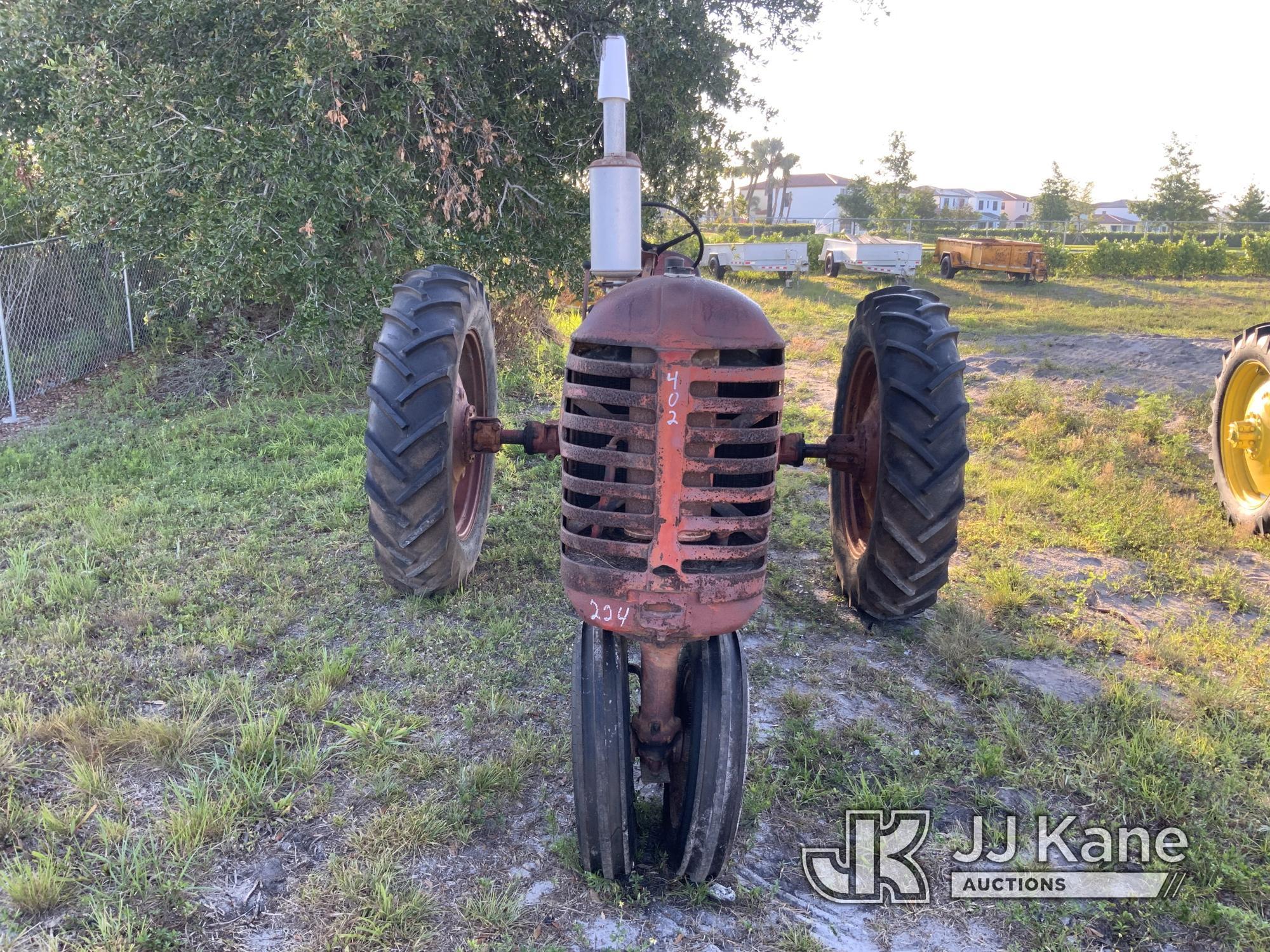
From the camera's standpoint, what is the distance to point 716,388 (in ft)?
7.63

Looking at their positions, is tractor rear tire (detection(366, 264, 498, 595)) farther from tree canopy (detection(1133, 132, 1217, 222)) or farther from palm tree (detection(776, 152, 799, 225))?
palm tree (detection(776, 152, 799, 225))

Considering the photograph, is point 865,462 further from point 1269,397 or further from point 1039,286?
point 1039,286

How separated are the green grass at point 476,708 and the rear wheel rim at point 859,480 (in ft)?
1.31

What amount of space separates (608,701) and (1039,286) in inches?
896

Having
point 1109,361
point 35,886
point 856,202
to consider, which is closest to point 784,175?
point 856,202

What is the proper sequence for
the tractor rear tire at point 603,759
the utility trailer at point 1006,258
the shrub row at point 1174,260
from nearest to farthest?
the tractor rear tire at point 603,759 < the utility trailer at point 1006,258 < the shrub row at point 1174,260

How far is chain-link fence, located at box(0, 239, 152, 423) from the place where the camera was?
8.36 m

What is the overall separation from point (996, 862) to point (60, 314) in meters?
10.1

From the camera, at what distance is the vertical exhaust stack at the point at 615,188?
3068 millimetres

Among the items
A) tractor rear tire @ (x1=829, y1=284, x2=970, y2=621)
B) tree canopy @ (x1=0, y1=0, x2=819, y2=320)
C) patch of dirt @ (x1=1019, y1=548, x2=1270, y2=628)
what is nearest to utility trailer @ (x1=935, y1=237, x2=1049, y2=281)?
tree canopy @ (x1=0, y1=0, x2=819, y2=320)

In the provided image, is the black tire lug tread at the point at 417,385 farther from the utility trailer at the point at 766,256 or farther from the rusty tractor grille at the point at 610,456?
the utility trailer at the point at 766,256

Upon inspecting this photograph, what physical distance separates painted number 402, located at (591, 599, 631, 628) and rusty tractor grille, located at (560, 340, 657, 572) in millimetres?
104

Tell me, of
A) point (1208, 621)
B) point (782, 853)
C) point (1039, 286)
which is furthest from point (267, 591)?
point (1039, 286)

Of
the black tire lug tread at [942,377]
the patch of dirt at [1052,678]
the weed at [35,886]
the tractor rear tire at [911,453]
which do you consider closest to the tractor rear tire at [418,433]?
the weed at [35,886]
